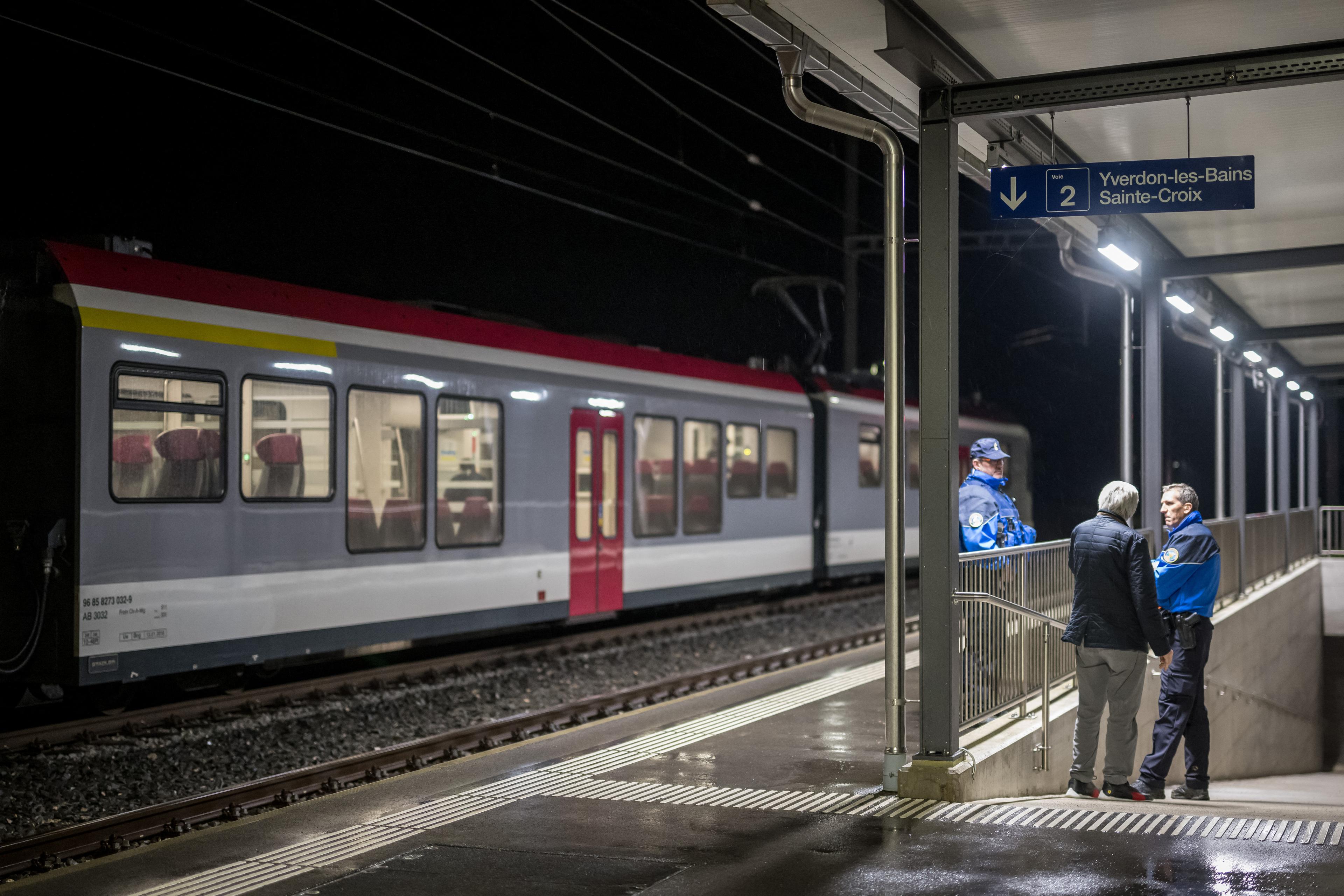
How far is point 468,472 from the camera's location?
494 inches

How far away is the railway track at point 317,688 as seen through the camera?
9.15 metres

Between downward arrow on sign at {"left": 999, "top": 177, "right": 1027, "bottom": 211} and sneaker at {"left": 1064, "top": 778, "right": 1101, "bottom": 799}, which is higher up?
downward arrow on sign at {"left": 999, "top": 177, "right": 1027, "bottom": 211}

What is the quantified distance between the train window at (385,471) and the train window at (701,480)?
14.4 ft

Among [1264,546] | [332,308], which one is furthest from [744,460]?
[332,308]

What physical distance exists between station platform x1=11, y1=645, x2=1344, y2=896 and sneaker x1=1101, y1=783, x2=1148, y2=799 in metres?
0.30

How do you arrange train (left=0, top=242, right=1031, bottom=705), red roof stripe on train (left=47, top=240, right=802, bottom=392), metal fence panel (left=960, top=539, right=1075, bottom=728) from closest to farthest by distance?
metal fence panel (left=960, top=539, right=1075, bottom=728) < train (left=0, top=242, right=1031, bottom=705) < red roof stripe on train (left=47, top=240, right=802, bottom=392)

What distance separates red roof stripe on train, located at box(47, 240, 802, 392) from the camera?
9.34 metres

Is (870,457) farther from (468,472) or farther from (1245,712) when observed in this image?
(468,472)

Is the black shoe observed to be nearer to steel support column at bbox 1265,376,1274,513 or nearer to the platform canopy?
the platform canopy

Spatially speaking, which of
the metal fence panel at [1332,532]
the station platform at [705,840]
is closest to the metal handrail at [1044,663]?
the station platform at [705,840]

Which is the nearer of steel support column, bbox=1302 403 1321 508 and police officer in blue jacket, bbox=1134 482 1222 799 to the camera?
police officer in blue jacket, bbox=1134 482 1222 799

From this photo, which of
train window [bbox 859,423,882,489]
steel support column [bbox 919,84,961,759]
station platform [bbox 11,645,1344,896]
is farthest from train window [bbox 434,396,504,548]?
train window [bbox 859,423,882,489]

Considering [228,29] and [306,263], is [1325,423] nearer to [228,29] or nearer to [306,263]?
[306,263]

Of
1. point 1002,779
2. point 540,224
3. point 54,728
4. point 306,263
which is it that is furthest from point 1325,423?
point 54,728
